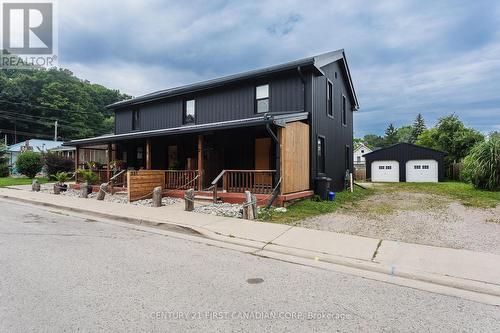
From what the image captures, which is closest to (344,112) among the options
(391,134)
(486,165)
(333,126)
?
(333,126)

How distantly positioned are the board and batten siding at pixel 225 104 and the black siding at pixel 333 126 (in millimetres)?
901

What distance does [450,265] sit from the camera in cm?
453

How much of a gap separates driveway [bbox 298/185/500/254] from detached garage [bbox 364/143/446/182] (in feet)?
56.8

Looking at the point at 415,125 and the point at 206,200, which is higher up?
the point at 415,125

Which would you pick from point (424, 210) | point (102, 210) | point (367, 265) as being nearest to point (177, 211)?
point (102, 210)

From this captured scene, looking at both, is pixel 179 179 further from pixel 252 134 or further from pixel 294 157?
pixel 294 157

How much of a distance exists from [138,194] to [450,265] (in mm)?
10436

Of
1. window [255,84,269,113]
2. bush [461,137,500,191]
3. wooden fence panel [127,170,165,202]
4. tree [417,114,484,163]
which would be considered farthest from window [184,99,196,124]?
tree [417,114,484,163]

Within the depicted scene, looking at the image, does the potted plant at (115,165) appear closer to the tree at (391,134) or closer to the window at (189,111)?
the window at (189,111)

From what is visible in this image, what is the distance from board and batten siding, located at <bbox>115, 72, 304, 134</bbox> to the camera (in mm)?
11953

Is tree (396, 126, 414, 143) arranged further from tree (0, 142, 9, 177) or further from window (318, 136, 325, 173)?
tree (0, 142, 9, 177)

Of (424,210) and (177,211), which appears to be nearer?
(177,211)

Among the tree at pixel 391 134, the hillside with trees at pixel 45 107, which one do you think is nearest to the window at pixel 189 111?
the hillside with trees at pixel 45 107

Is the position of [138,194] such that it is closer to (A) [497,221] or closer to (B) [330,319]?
(B) [330,319]
